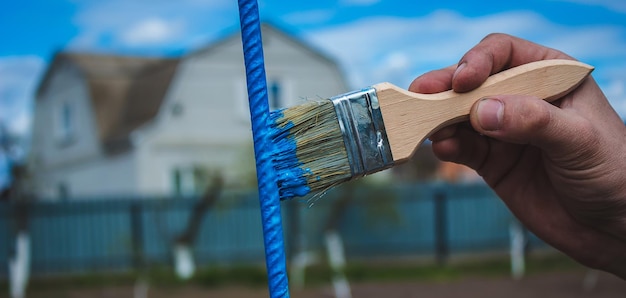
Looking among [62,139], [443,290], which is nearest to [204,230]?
[62,139]

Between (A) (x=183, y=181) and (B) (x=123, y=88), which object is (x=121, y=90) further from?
(A) (x=183, y=181)

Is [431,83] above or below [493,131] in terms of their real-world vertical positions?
above

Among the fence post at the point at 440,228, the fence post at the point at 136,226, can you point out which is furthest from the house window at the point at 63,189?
the fence post at the point at 440,228

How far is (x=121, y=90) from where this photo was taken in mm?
13133

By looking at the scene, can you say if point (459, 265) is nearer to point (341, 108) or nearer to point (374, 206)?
point (374, 206)

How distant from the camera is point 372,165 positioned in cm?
114

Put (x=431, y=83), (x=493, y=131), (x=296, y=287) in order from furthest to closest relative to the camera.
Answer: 1. (x=296, y=287)
2. (x=431, y=83)
3. (x=493, y=131)

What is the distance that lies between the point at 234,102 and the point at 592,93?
40.7 feet

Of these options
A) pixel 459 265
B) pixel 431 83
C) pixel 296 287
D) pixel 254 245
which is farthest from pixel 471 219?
pixel 431 83

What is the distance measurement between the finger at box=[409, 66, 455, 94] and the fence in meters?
10.6

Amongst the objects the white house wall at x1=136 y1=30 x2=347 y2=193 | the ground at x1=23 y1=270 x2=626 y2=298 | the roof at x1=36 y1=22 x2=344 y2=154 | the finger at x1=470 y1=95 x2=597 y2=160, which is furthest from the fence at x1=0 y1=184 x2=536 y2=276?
the finger at x1=470 y1=95 x2=597 y2=160

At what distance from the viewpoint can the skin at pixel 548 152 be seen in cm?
117

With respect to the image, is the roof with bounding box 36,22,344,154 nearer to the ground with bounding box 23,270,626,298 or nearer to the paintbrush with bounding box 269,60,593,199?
the ground with bounding box 23,270,626,298

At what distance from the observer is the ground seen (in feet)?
27.0
